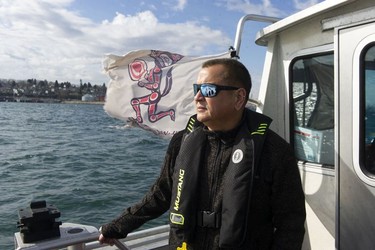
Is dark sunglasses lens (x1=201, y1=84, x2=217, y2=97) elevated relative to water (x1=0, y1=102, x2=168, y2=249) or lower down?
elevated

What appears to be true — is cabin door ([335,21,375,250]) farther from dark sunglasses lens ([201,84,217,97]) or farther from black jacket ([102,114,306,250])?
Result: dark sunglasses lens ([201,84,217,97])

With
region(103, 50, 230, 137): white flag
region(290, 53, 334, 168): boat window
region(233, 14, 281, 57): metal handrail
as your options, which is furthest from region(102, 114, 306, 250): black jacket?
region(103, 50, 230, 137): white flag

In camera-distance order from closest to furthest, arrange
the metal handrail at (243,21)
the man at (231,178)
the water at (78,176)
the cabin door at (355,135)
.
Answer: the man at (231,178) → the cabin door at (355,135) → the metal handrail at (243,21) → the water at (78,176)

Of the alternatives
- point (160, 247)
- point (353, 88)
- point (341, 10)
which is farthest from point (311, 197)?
point (160, 247)

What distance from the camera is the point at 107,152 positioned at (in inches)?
811

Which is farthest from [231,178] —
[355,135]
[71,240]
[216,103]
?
[71,240]

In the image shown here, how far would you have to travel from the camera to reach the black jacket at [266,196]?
6.87 feet

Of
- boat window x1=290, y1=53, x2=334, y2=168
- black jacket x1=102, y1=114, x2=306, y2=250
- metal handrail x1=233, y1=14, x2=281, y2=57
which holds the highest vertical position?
metal handrail x1=233, y1=14, x2=281, y2=57

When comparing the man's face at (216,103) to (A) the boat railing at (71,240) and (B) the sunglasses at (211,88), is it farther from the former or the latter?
(A) the boat railing at (71,240)

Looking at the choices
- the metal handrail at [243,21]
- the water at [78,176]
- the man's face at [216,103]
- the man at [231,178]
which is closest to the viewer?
the man at [231,178]

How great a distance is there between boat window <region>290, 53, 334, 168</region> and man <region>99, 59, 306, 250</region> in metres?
0.90

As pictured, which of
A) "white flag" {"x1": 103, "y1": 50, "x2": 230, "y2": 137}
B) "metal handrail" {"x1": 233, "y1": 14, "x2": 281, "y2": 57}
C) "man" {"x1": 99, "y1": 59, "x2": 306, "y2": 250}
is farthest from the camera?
"white flag" {"x1": 103, "y1": 50, "x2": 230, "y2": 137}

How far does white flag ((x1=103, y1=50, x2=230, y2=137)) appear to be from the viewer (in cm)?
399

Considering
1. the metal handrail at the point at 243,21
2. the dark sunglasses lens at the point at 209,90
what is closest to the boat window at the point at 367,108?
the dark sunglasses lens at the point at 209,90
